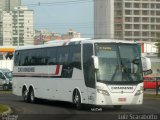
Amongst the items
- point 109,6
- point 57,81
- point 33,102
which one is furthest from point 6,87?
point 109,6

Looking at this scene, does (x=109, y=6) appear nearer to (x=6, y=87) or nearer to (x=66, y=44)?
(x=6, y=87)

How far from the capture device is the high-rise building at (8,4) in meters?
79.0

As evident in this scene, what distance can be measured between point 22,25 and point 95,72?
68.0 m

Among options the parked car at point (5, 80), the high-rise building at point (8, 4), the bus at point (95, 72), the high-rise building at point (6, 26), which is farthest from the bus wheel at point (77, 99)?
the high-rise building at point (6, 26)

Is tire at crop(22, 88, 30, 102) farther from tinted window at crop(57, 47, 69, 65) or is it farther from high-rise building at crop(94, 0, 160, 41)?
high-rise building at crop(94, 0, 160, 41)

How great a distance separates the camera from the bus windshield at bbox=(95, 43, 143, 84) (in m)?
24.5

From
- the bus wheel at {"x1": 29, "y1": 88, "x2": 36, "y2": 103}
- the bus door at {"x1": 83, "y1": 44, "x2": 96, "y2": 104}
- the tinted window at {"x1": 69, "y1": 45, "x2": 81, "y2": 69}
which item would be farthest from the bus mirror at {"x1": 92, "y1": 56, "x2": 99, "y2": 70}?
the bus wheel at {"x1": 29, "y1": 88, "x2": 36, "y2": 103}

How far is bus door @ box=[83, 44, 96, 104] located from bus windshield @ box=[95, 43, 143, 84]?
34 centimetres

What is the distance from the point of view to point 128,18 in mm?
A: 158250

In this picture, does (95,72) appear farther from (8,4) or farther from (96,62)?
(8,4)

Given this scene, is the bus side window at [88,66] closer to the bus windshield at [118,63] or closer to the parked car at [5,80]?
the bus windshield at [118,63]

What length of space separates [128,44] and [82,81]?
2717 millimetres

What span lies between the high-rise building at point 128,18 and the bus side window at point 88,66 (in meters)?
124

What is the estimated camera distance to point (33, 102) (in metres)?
32.0
